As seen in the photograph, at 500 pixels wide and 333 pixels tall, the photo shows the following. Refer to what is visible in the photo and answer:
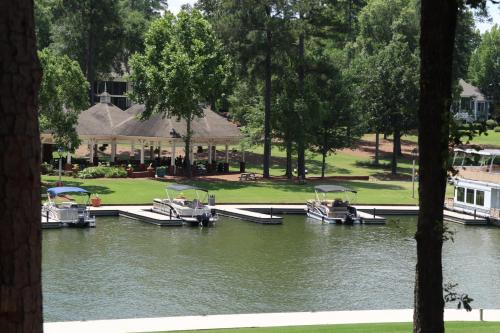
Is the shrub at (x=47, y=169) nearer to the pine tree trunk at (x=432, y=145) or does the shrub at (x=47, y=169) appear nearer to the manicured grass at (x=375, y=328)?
the manicured grass at (x=375, y=328)

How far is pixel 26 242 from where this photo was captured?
569 centimetres

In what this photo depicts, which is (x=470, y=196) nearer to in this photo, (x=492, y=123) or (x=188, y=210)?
(x=188, y=210)

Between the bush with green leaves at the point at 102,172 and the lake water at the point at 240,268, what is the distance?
14.7 metres

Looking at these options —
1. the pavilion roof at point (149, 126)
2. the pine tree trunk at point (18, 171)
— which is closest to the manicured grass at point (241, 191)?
the pavilion roof at point (149, 126)

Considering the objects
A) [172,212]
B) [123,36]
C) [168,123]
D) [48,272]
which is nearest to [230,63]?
[168,123]

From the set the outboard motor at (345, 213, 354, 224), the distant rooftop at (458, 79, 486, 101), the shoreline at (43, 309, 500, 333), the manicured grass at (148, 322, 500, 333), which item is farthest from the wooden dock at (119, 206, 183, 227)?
the distant rooftop at (458, 79, 486, 101)

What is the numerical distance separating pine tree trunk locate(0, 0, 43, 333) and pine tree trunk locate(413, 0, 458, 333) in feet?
22.1

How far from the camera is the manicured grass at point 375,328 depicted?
19688 mm

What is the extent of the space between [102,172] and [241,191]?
11.3 metres

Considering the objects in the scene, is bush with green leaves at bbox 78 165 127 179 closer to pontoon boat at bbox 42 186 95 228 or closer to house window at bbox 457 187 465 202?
pontoon boat at bbox 42 186 95 228

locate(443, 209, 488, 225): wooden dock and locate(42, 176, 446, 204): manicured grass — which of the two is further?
locate(42, 176, 446, 204): manicured grass

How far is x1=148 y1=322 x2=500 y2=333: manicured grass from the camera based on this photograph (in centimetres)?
1969

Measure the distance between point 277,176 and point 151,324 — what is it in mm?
48305

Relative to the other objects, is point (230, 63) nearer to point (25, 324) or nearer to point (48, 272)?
point (48, 272)
